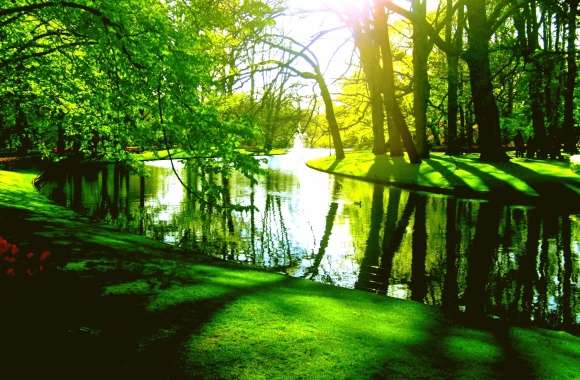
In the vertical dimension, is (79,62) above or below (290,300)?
above

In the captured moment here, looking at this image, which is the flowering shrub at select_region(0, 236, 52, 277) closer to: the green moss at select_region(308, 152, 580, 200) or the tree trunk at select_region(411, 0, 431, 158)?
the green moss at select_region(308, 152, 580, 200)

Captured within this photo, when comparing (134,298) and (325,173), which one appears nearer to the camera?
(134,298)

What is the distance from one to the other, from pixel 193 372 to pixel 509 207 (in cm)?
1610

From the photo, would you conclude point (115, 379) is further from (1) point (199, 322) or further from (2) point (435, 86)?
(2) point (435, 86)

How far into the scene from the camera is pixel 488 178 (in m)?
22.3

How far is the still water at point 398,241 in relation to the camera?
8133 millimetres

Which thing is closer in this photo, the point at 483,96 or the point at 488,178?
the point at 488,178

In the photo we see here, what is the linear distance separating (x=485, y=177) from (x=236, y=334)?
20368mm

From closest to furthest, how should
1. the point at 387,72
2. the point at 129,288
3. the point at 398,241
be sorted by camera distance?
the point at 129,288 → the point at 398,241 → the point at 387,72

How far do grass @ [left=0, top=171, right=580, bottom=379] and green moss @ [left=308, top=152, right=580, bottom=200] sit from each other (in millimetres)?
15154

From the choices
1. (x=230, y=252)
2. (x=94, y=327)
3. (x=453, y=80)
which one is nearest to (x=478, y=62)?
(x=453, y=80)

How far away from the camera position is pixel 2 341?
4.42 m

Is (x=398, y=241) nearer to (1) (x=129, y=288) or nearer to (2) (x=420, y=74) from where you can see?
(1) (x=129, y=288)

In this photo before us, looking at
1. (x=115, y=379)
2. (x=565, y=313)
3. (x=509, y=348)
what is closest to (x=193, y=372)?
(x=115, y=379)
